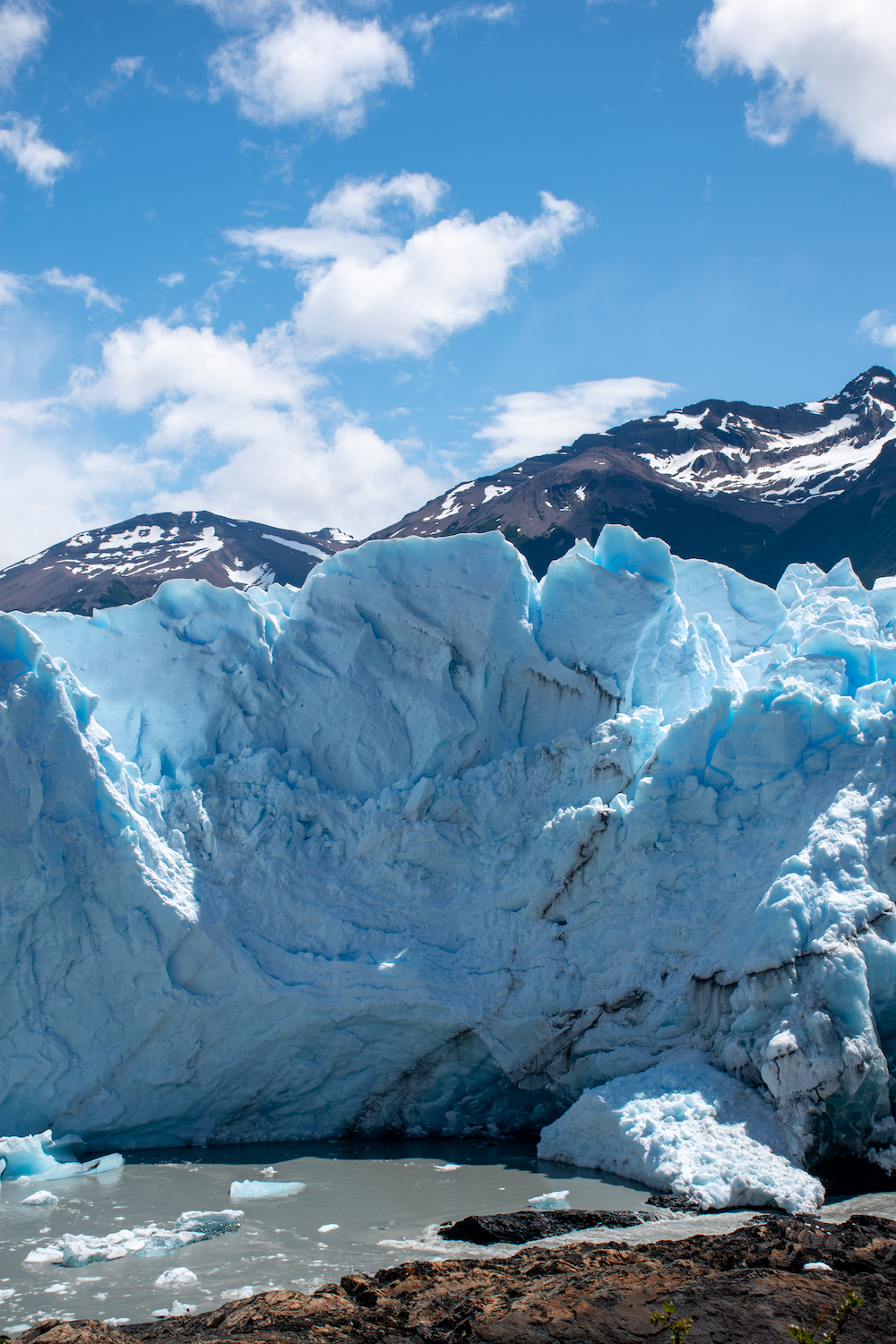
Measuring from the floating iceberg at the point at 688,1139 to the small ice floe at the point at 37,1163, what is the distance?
3617 mm

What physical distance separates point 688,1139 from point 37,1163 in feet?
16.7

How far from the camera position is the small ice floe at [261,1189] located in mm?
7352

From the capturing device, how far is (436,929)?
9.49 meters

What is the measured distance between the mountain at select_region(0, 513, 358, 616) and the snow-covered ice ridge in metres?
31.2

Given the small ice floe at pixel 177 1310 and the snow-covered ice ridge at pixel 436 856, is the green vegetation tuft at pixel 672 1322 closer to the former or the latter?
the small ice floe at pixel 177 1310

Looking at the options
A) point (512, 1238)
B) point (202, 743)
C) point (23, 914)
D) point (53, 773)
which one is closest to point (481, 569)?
point (202, 743)

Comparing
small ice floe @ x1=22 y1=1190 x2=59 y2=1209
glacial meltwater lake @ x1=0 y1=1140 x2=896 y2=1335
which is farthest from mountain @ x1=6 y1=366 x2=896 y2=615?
small ice floe @ x1=22 y1=1190 x2=59 y2=1209

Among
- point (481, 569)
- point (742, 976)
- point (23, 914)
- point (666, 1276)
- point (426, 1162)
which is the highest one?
point (481, 569)

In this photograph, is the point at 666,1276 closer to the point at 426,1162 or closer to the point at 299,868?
the point at 426,1162

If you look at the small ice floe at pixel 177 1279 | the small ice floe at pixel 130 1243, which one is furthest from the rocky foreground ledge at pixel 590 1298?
the small ice floe at pixel 130 1243

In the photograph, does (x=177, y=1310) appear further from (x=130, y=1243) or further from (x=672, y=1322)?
(x=672, y=1322)

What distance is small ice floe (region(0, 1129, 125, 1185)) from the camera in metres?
7.90

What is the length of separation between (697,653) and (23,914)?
276 inches

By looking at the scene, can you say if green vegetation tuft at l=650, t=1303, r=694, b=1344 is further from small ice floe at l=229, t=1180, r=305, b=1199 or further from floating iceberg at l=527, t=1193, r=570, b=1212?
small ice floe at l=229, t=1180, r=305, b=1199
